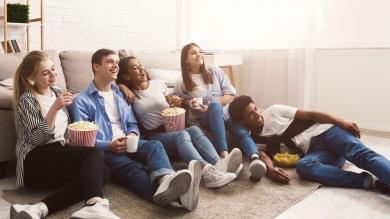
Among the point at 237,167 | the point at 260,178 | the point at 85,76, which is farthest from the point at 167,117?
the point at 85,76

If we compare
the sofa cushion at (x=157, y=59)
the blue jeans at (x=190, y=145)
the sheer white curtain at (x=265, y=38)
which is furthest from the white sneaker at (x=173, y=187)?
the sheer white curtain at (x=265, y=38)

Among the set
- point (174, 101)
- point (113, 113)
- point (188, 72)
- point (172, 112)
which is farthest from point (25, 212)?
point (188, 72)

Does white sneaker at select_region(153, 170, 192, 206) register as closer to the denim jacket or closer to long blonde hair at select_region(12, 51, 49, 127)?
the denim jacket

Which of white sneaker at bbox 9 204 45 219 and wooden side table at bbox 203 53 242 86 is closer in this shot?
white sneaker at bbox 9 204 45 219

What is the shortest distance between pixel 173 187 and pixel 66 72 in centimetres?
170

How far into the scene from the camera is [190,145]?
212cm

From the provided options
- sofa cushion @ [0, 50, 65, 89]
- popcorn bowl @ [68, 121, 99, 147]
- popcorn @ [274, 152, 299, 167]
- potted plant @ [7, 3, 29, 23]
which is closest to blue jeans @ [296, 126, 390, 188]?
popcorn @ [274, 152, 299, 167]

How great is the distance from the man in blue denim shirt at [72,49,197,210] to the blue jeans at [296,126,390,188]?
842mm

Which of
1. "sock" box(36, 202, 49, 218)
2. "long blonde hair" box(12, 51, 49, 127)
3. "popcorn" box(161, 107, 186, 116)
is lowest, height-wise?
"sock" box(36, 202, 49, 218)

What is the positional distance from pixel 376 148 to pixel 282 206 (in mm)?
1599

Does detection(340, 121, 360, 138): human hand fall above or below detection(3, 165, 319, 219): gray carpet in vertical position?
above

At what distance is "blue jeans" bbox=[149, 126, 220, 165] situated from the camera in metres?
2.10

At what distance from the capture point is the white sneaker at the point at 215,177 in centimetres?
200

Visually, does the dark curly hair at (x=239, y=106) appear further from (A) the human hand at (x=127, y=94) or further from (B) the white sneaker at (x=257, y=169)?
(A) the human hand at (x=127, y=94)
